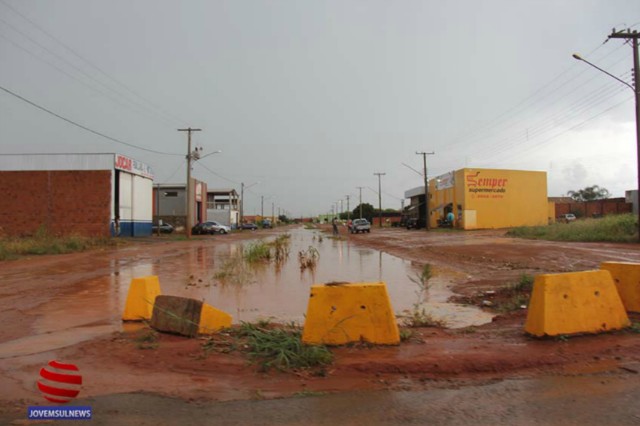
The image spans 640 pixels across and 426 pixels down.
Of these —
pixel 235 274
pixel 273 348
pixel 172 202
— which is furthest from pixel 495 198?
pixel 273 348

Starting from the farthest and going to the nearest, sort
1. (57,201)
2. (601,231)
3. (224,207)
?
(224,207), (57,201), (601,231)

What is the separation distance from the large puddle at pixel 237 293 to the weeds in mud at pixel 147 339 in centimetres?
82

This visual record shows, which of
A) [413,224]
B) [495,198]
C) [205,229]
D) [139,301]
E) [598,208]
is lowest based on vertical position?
[139,301]

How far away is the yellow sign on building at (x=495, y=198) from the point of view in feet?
164

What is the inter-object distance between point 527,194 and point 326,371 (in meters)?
53.9

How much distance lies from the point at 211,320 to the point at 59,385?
7.70 feet

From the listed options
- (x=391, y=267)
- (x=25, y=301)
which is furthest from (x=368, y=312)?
(x=391, y=267)

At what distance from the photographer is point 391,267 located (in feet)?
53.5

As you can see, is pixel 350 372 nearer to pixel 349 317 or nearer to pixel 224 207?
pixel 349 317

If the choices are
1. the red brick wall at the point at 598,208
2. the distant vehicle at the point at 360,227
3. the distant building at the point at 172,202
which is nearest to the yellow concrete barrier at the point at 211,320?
the distant vehicle at the point at 360,227

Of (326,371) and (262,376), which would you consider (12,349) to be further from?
(326,371)

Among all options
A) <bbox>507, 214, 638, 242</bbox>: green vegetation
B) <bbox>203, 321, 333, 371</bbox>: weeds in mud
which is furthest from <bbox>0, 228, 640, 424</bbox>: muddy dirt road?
<bbox>507, 214, 638, 242</bbox>: green vegetation

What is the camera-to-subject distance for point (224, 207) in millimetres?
87000

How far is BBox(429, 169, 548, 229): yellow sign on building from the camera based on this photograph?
49844 millimetres
